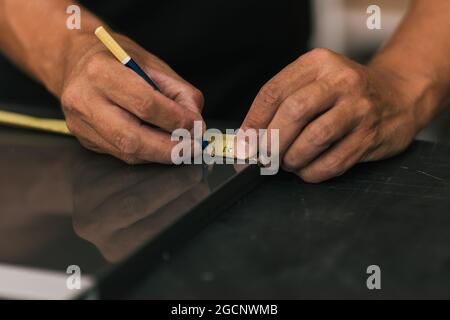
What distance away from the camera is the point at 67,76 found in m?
1.07

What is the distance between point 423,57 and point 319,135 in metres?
0.36

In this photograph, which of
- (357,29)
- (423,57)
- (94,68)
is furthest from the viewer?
(357,29)

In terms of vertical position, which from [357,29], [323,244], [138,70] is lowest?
[323,244]

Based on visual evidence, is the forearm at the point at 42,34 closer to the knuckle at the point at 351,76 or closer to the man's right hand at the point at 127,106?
the man's right hand at the point at 127,106

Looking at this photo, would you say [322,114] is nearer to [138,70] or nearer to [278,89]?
[278,89]

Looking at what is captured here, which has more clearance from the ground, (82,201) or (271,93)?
(271,93)

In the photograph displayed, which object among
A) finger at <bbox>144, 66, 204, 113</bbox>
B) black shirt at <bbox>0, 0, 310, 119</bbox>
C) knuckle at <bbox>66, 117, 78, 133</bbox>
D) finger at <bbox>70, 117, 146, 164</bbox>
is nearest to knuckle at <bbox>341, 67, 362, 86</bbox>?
finger at <bbox>144, 66, 204, 113</bbox>

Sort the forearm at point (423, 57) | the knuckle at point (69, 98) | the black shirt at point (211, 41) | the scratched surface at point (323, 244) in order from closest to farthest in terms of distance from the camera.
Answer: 1. the scratched surface at point (323, 244)
2. the knuckle at point (69, 98)
3. the forearm at point (423, 57)
4. the black shirt at point (211, 41)

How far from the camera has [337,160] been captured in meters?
0.93

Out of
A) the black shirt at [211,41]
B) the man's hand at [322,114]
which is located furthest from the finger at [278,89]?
the black shirt at [211,41]

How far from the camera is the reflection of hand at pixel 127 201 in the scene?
2.44 feet

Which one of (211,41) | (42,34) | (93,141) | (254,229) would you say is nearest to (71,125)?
(93,141)

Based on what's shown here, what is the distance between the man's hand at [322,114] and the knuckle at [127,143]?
16 cm
